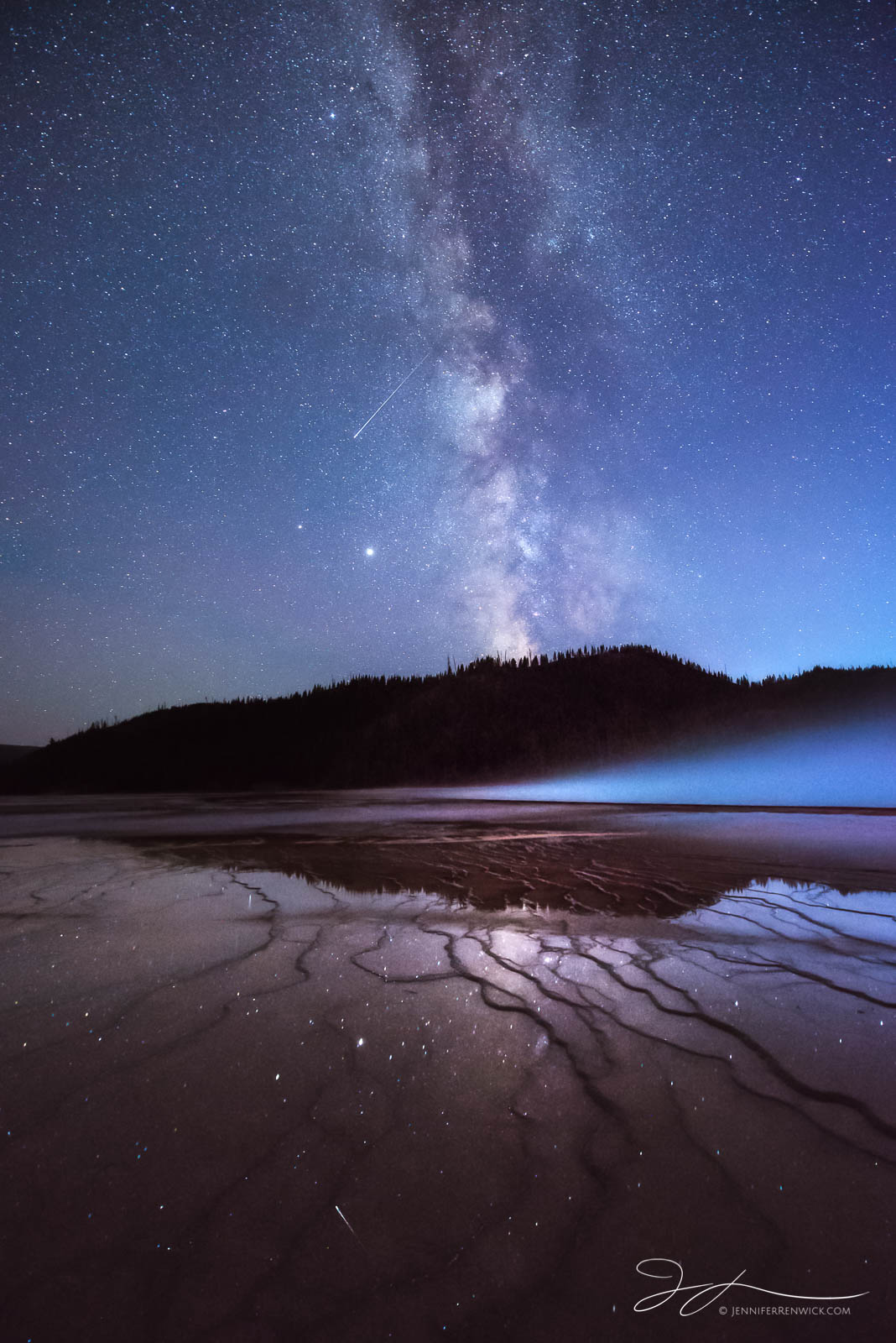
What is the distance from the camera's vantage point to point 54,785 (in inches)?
1625

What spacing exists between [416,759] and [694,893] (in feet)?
128

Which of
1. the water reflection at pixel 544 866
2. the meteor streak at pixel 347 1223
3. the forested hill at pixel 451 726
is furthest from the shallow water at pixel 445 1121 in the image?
the forested hill at pixel 451 726

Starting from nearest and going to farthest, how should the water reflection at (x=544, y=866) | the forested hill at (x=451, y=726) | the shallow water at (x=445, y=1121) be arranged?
1. the shallow water at (x=445, y=1121)
2. the water reflection at (x=544, y=866)
3. the forested hill at (x=451, y=726)

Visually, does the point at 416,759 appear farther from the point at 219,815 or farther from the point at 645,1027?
the point at 645,1027

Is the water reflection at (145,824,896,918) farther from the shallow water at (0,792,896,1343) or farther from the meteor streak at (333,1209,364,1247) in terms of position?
the meteor streak at (333,1209,364,1247)

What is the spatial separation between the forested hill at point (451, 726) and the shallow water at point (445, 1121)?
35134 millimetres

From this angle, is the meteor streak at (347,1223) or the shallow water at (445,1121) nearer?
the shallow water at (445,1121)

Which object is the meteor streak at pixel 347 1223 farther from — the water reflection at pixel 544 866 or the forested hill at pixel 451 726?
the forested hill at pixel 451 726

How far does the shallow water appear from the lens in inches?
44.8

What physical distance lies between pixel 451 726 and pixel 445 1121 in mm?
44739

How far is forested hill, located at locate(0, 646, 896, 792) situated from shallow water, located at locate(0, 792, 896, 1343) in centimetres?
3513

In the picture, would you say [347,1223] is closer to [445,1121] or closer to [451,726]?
[445,1121]

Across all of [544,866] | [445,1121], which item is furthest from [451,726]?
[445,1121]

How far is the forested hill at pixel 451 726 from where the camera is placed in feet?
133
